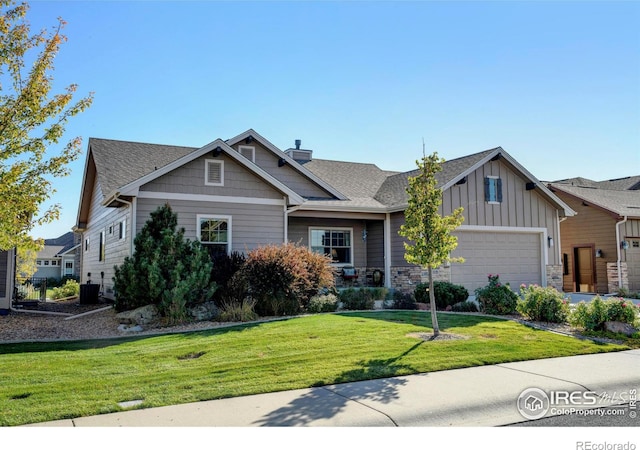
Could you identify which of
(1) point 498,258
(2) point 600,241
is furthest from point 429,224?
(2) point 600,241

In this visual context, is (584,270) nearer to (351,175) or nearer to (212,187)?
(351,175)

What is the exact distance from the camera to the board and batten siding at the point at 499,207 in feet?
59.9

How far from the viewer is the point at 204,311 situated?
12344 millimetres

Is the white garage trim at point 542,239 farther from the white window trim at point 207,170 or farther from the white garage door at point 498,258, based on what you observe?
the white window trim at point 207,170

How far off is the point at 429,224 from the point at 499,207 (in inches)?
405

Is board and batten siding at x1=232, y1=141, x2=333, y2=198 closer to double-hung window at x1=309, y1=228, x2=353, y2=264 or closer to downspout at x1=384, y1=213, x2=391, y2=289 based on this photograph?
double-hung window at x1=309, y1=228, x2=353, y2=264

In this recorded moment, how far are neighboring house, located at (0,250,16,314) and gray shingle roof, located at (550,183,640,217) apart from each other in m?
23.3

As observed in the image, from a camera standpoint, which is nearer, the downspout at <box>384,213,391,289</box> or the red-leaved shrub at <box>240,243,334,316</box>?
the red-leaved shrub at <box>240,243,334,316</box>

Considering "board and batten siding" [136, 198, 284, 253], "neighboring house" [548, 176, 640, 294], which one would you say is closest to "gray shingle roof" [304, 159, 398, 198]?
"board and batten siding" [136, 198, 284, 253]

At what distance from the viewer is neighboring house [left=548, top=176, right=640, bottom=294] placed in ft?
71.3

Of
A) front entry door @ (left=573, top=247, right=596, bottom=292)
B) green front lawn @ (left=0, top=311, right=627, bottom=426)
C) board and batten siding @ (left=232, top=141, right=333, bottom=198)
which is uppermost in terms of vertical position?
board and batten siding @ (left=232, top=141, right=333, bottom=198)

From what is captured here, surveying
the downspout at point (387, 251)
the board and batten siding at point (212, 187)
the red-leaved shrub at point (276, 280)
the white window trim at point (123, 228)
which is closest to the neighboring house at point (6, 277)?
the white window trim at point (123, 228)

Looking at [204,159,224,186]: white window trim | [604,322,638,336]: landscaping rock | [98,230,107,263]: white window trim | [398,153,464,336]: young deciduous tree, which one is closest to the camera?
[398,153,464,336]: young deciduous tree

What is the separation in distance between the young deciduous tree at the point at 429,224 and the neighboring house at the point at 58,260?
1612 inches
